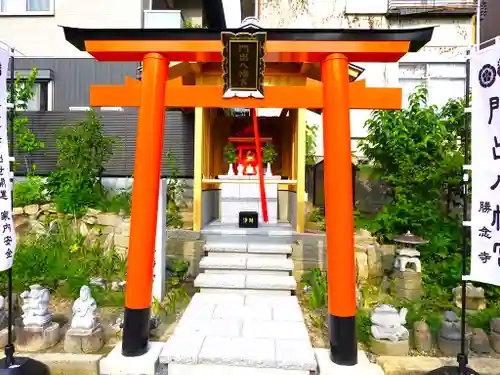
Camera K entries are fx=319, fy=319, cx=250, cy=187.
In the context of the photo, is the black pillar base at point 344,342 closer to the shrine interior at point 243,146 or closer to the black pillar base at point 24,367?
the black pillar base at point 24,367

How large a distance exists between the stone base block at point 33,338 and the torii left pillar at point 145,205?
110 centimetres

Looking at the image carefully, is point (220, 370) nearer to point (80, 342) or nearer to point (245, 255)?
point (80, 342)

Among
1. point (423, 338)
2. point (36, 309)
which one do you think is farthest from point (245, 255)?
point (36, 309)

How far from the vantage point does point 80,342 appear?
3.87m

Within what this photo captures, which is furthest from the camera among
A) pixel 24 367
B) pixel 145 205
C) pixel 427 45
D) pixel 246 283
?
pixel 427 45

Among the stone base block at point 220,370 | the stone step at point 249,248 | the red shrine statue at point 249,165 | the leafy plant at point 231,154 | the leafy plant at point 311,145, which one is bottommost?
the stone base block at point 220,370

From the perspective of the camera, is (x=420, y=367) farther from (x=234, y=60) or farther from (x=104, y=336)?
(x=234, y=60)

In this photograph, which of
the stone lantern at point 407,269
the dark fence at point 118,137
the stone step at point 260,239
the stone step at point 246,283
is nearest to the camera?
the stone step at point 246,283

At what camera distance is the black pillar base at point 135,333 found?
367cm

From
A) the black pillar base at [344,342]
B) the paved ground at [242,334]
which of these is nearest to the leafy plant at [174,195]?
the paved ground at [242,334]

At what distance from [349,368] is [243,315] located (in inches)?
65.8

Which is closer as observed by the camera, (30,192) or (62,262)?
(62,262)

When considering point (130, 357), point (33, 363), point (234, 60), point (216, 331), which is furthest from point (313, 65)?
point (33, 363)

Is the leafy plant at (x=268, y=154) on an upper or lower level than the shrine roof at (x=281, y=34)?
lower
